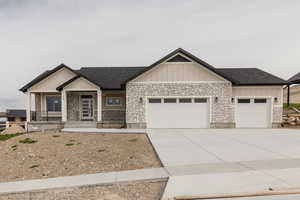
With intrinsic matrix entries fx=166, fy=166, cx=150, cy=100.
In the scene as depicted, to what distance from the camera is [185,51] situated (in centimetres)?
1281

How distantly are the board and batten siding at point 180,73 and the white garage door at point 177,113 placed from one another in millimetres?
1573

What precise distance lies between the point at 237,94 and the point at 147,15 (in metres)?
10.1

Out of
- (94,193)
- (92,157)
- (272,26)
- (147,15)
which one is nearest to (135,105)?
(92,157)

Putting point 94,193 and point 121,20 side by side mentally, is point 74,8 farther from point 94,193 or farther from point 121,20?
point 94,193

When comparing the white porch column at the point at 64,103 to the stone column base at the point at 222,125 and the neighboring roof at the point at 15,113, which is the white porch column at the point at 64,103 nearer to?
the stone column base at the point at 222,125

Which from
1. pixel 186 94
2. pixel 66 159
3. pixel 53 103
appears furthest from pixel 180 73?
pixel 53 103

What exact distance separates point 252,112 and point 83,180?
43.6 ft

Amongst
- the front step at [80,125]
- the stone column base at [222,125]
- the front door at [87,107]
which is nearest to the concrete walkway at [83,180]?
the stone column base at [222,125]

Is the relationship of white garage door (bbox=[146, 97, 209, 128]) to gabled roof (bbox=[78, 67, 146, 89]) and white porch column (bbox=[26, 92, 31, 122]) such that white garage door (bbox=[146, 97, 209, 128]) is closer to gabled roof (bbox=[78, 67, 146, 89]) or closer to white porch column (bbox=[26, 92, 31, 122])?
gabled roof (bbox=[78, 67, 146, 89])

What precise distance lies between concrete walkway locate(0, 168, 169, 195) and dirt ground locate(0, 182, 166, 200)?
16 centimetres

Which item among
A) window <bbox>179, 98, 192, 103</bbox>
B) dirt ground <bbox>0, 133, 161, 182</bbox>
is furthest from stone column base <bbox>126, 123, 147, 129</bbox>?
dirt ground <bbox>0, 133, 161, 182</bbox>

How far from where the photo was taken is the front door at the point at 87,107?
51.1 feet

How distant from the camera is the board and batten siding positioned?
1302 centimetres

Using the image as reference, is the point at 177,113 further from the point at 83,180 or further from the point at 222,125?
the point at 83,180
